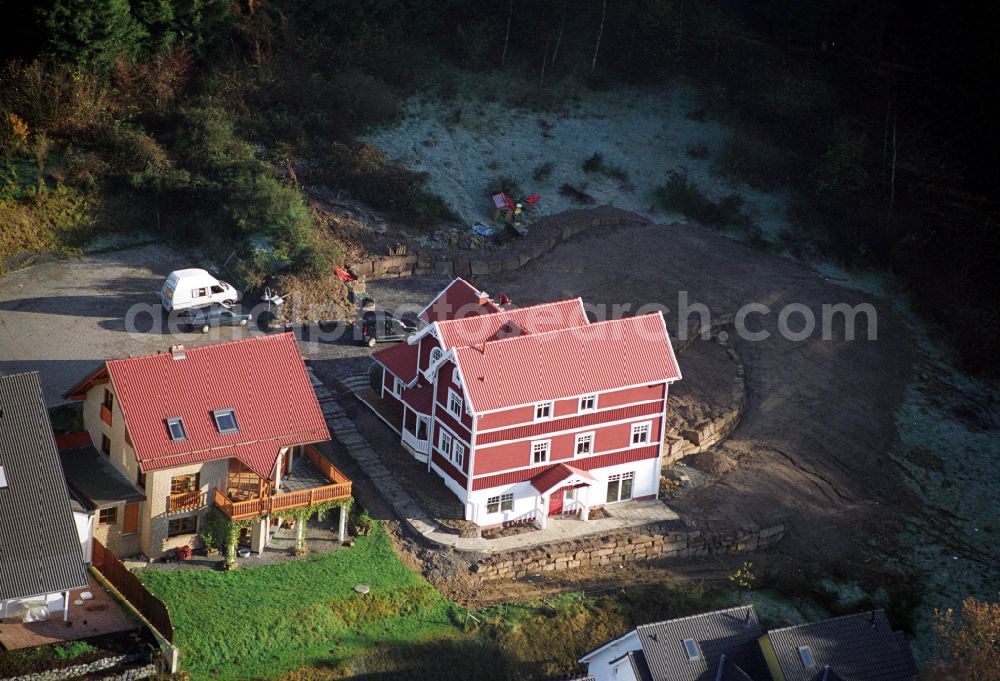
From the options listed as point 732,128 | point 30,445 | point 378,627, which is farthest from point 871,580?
point 732,128

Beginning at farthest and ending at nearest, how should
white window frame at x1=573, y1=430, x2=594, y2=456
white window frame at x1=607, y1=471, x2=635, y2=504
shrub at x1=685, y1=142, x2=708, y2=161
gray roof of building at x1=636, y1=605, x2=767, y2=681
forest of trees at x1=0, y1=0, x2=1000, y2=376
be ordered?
1. shrub at x1=685, y1=142, x2=708, y2=161
2. forest of trees at x1=0, y1=0, x2=1000, y2=376
3. white window frame at x1=607, y1=471, x2=635, y2=504
4. white window frame at x1=573, y1=430, x2=594, y2=456
5. gray roof of building at x1=636, y1=605, x2=767, y2=681

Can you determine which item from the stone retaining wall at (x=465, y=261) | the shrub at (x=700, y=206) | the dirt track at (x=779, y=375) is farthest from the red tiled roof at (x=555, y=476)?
the shrub at (x=700, y=206)

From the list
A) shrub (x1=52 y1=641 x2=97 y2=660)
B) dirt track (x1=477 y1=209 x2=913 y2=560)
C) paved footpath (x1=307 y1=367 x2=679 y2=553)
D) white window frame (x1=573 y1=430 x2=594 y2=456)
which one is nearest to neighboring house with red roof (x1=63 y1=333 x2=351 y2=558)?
paved footpath (x1=307 y1=367 x2=679 y2=553)

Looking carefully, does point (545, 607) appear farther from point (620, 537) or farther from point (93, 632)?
Result: point (93, 632)

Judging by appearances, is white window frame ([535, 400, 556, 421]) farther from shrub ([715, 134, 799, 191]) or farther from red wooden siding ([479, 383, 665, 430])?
shrub ([715, 134, 799, 191])

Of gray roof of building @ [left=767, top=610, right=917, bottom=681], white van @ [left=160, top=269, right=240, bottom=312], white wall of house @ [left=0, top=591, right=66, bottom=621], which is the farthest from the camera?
white van @ [left=160, top=269, right=240, bottom=312]
